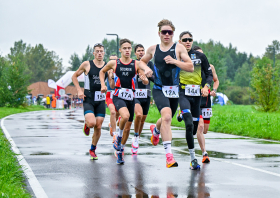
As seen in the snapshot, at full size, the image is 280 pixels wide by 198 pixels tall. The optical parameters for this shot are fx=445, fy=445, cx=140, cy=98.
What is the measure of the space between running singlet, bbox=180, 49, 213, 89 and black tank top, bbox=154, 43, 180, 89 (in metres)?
0.70

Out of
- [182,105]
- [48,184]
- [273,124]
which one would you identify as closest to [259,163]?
[182,105]

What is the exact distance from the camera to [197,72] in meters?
8.03

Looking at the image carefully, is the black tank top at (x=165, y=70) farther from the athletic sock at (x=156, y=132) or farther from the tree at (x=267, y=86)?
the tree at (x=267, y=86)

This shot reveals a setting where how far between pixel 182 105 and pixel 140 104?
2.99 m

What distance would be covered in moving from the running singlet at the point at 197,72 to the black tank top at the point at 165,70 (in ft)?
2.29

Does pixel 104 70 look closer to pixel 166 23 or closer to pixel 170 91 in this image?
pixel 170 91

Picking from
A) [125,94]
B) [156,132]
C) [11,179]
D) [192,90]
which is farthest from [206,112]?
[11,179]

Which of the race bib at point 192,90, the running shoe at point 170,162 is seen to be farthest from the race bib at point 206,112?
the running shoe at point 170,162

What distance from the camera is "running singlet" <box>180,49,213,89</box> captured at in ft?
25.8

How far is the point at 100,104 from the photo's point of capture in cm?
892

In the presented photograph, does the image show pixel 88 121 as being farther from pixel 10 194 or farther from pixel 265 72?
pixel 265 72

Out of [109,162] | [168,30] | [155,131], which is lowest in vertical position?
[109,162]

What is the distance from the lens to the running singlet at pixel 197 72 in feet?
25.8

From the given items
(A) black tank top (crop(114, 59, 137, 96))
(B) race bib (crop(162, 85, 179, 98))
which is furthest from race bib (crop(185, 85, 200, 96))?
(A) black tank top (crop(114, 59, 137, 96))
